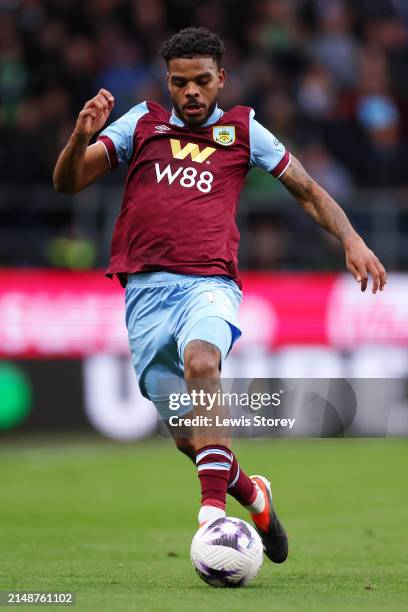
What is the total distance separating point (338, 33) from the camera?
17.1 meters

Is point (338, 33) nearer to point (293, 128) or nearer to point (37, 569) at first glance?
point (293, 128)

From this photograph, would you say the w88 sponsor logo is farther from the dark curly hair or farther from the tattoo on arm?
the dark curly hair

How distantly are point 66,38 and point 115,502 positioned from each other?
7720 millimetres

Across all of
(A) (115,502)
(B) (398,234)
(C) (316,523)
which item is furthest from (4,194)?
(C) (316,523)

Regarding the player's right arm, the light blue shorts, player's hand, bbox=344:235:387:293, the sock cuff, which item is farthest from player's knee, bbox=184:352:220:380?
the player's right arm

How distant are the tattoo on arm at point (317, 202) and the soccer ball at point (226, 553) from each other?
53.5 inches

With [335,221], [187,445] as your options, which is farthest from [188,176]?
[187,445]

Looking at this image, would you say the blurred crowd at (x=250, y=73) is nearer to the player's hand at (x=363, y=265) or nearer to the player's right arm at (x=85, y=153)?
the player's right arm at (x=85, y=153)

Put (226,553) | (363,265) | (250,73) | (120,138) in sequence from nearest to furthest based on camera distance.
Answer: (226,553)
(363,265)
(120,138)
(250,73)

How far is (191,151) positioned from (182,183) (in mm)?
174

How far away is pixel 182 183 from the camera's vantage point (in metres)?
6.07

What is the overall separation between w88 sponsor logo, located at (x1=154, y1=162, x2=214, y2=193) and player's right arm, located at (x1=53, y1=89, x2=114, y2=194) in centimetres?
25

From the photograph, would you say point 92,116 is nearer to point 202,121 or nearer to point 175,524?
point 202,121

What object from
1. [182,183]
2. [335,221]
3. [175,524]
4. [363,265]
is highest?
[182,183]
